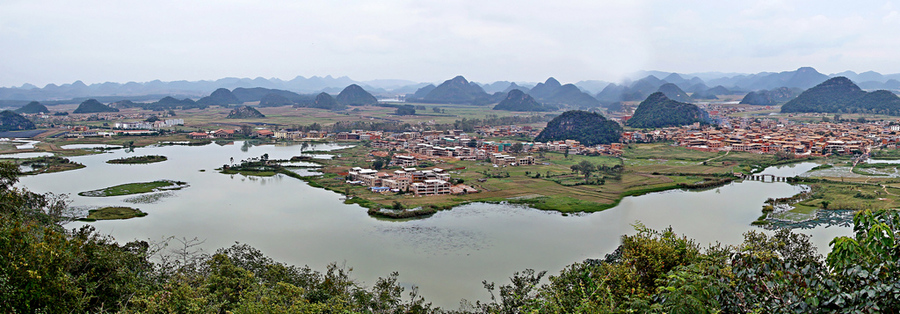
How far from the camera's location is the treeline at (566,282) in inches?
109

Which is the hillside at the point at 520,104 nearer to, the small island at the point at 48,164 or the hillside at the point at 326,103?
the hillside at the point at 326,103

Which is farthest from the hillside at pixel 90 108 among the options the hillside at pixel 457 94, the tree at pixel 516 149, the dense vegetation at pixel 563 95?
the dense vegetation at pixel 563 95

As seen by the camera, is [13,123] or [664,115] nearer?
[13,123]

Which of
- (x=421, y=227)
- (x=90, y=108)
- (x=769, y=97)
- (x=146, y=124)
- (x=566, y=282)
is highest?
(x=769, y=97)

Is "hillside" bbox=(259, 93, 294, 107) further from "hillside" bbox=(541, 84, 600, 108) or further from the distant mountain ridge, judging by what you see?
"hillside" bbox=(541, 84, 600, 108)

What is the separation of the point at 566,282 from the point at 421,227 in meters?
5.84

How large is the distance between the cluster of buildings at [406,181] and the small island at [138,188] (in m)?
4.76

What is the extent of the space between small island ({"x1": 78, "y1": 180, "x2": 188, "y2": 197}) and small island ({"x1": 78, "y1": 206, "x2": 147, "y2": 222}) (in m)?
1.96

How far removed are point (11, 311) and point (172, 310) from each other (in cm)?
100

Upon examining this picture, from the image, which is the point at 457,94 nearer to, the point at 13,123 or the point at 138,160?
the point at 13,123

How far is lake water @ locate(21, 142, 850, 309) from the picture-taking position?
29.2 feet

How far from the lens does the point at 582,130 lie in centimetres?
2912

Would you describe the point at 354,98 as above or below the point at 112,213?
above

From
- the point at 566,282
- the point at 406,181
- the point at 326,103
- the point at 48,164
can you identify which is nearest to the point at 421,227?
the point at 406,181
